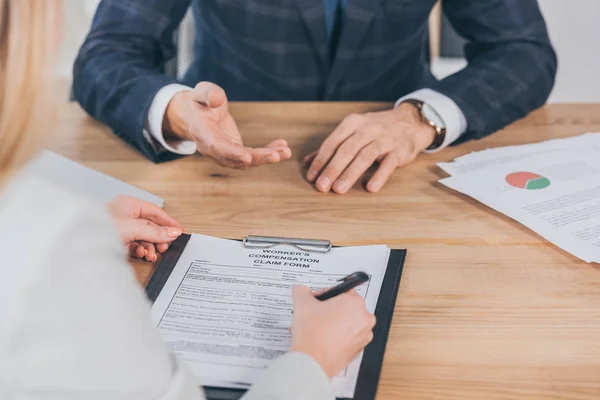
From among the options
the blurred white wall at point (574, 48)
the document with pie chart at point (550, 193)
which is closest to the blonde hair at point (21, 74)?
the document with pie chart at point (550, 193)

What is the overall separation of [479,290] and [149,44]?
2.79 ft

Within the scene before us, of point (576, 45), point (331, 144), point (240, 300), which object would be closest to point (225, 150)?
point (331, 144)

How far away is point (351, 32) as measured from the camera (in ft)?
4.49

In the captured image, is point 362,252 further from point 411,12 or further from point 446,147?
point 411,12

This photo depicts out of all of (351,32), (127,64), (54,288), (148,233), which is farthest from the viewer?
(351,32)

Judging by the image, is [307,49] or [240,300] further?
[307,49]

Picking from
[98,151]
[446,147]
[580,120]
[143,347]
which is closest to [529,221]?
[446,147]

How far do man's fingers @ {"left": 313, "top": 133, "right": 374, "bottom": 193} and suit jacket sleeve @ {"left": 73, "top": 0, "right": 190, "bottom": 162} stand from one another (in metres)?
0.26

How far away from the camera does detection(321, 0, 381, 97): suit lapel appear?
1.34m

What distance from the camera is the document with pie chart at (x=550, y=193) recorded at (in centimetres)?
87

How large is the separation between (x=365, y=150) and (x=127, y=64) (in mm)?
469

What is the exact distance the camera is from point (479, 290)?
0.78 m

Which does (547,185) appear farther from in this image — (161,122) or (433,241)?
(161,122)

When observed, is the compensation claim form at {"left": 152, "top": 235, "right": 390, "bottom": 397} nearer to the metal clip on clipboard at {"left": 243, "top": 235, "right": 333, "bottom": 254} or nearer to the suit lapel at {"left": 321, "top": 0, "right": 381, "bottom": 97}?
the metal clip on clipboard at {"left": 243, "top": 235, "right": 333, "bottom": 254}
